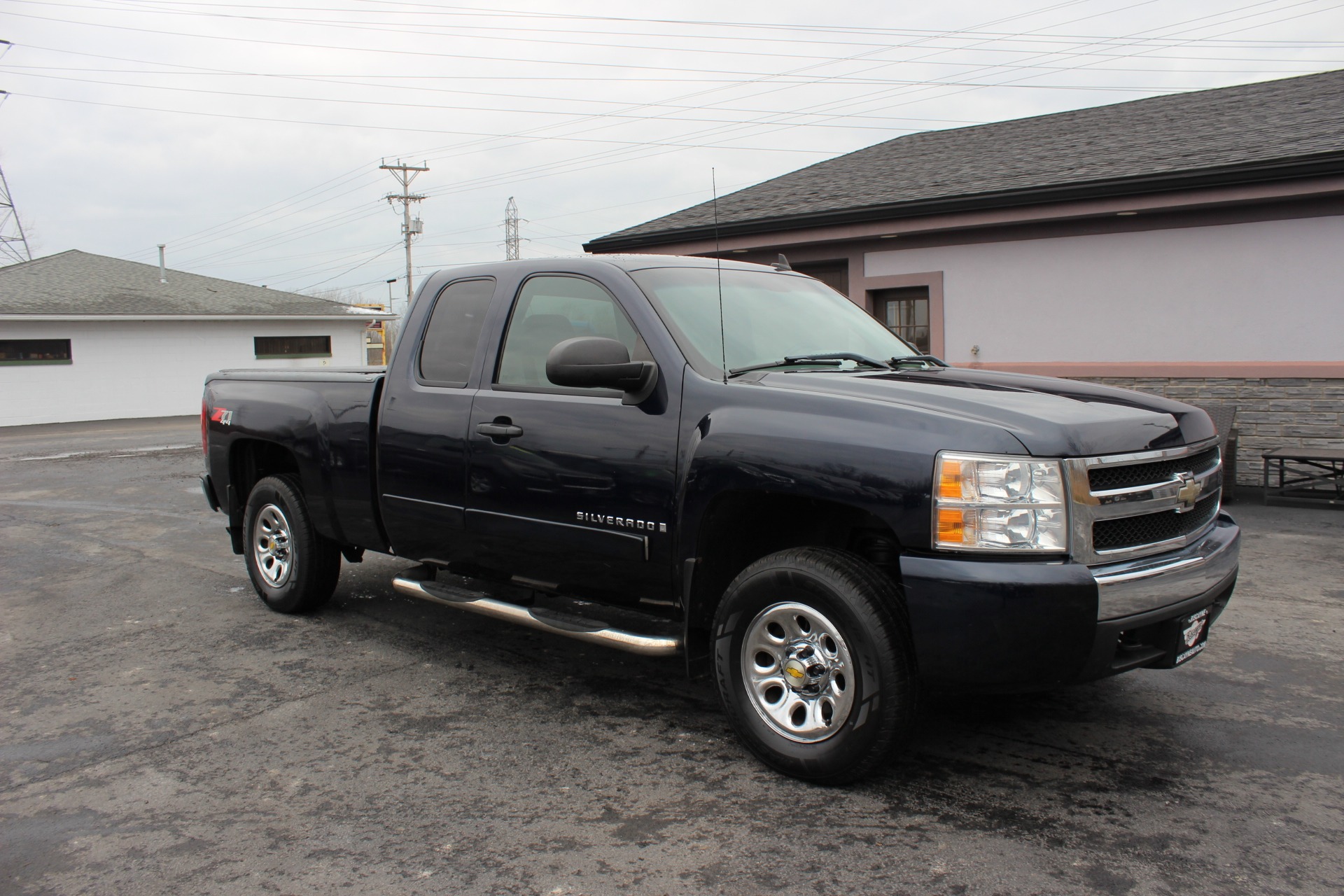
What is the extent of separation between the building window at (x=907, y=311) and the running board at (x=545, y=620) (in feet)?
31.0

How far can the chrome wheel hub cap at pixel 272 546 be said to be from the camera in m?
6.15

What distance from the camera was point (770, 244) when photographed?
14.3m

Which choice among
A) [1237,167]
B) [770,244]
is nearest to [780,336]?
[1237,167]

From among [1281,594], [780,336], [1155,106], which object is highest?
[1155,106]

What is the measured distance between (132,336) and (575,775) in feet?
107

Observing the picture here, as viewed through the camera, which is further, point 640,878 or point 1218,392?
point 1218,392

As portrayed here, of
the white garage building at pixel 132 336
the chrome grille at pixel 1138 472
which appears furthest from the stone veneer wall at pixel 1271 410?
the white garage building at pixel 132 336

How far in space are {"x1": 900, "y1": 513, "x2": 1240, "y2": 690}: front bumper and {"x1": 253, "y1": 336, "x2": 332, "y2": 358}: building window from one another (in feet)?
Answer: 113

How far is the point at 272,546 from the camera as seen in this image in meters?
6.30

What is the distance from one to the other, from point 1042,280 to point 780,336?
28.2 ft

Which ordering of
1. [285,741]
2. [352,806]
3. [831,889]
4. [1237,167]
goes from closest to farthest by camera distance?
[831,889], [352,806], [285,741], [1237,167]

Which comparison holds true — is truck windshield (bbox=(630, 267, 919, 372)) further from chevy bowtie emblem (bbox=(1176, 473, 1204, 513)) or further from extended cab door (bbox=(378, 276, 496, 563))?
chevy bowtie emblem (bbox=(1176, 473, 1204, 513))

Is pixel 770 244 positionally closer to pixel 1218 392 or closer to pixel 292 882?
pixel 1218 392

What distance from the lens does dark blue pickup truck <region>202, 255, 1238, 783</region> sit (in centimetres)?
327
